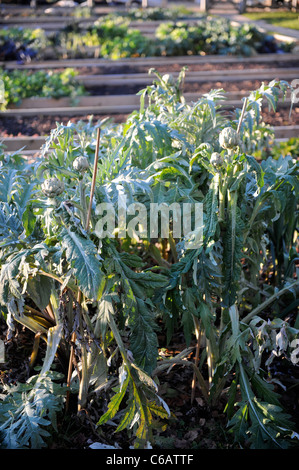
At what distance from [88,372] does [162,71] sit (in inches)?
257

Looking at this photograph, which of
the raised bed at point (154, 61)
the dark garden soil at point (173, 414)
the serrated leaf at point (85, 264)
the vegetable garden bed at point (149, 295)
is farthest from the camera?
the raised bed at point (154, 61)

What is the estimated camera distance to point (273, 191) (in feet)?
6.53

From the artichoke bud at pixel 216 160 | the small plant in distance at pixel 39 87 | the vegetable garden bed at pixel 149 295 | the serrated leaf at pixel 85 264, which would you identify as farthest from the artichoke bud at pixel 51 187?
the small plant in distance at pixel 39 87

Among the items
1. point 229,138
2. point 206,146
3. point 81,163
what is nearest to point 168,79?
point 206,146

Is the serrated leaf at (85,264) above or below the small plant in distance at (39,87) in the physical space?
below

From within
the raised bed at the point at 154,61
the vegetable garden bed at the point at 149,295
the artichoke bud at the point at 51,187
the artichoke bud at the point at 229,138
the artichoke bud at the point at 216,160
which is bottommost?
the vegetable garden bed at the point at 149,295

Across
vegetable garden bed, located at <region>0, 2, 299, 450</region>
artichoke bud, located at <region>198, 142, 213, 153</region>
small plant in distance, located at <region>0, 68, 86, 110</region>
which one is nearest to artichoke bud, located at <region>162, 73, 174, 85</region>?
vegetable garden bed, located at <region>0, 2, 299, 450</region>

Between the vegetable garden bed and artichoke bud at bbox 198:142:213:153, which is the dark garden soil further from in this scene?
artichoke bud at bbox 198:142:213:153

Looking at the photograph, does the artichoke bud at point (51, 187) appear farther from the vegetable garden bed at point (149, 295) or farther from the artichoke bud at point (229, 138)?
the artichoke bud at point (229, 138)

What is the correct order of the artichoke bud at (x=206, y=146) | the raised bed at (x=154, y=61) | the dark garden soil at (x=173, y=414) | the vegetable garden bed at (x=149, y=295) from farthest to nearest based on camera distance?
the raised bed at (x=154, y=61) → the dark garden soil at (x=173, y=414) → the artichoke bud at (x=206, y=146) → the vegetable garden bed at (x=149, y=295)

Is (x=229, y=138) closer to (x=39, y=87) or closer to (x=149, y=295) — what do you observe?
(x=149, y=295)
